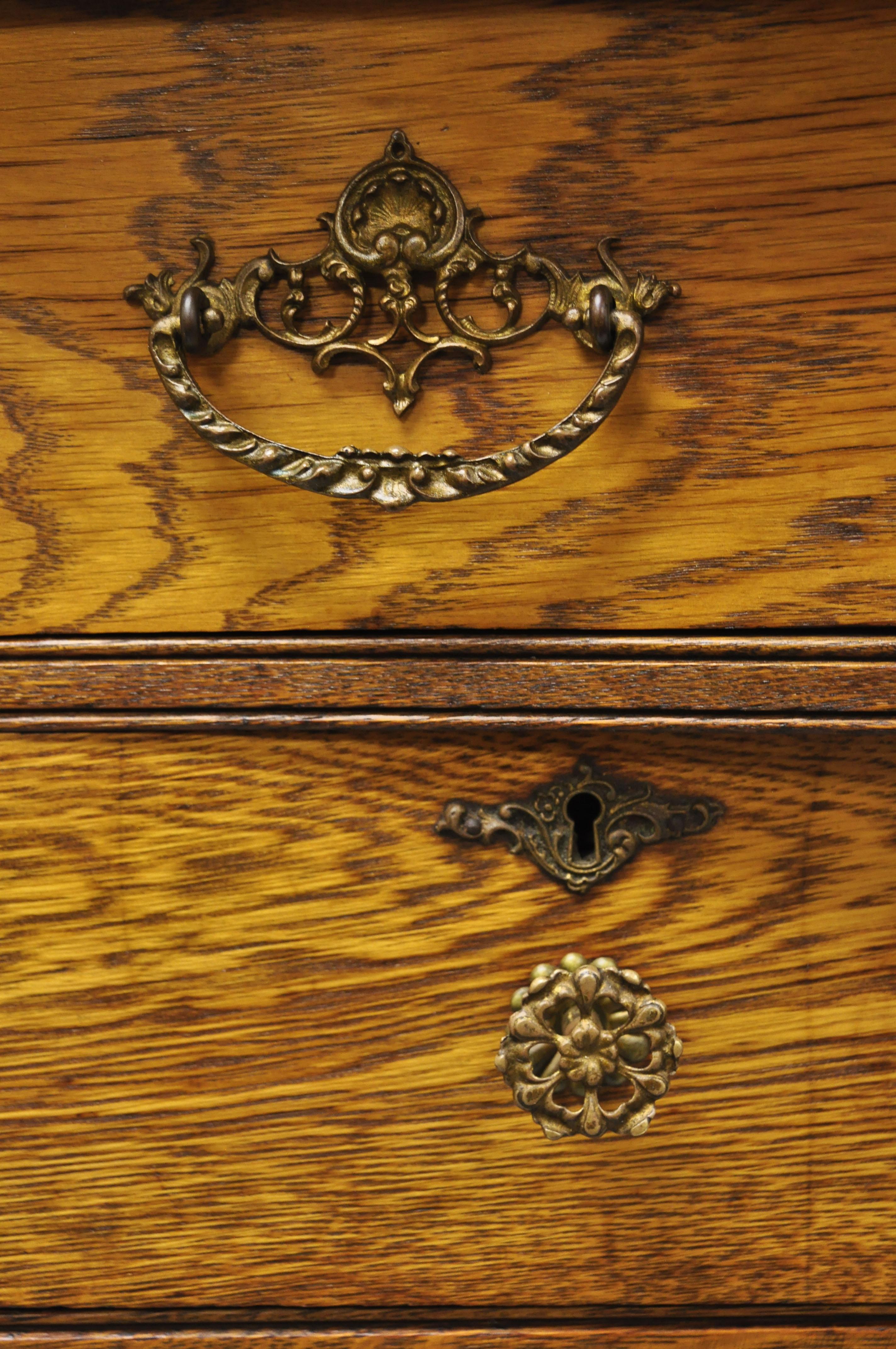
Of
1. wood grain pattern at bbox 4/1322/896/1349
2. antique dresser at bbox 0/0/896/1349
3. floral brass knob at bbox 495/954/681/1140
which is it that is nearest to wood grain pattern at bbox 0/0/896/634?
antique dresser at bbox 0/0/896/1349

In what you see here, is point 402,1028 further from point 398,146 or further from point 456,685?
point 398,146

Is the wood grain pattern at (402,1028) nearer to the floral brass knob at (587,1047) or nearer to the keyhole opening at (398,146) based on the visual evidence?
the floral brass knob at (587,1047)

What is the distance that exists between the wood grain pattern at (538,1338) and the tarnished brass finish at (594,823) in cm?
17

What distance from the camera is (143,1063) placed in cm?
38

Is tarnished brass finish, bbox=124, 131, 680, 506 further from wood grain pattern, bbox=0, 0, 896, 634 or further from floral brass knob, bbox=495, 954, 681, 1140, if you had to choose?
floral brass knob, bbox=495, 954, 681, 1140

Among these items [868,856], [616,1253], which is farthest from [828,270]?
[616,1253]

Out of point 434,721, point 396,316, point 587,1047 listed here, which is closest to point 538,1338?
point 587,1047

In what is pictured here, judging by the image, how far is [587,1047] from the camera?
36 centimetres

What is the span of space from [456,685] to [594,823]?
0.07 metres

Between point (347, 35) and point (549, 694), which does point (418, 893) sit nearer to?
point (549, 694)

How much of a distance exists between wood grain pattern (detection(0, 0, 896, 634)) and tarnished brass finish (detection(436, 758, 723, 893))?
0.06 metres

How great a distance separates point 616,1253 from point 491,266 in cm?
34

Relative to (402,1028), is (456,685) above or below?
above

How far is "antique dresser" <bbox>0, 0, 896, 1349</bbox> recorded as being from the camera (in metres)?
0.32
